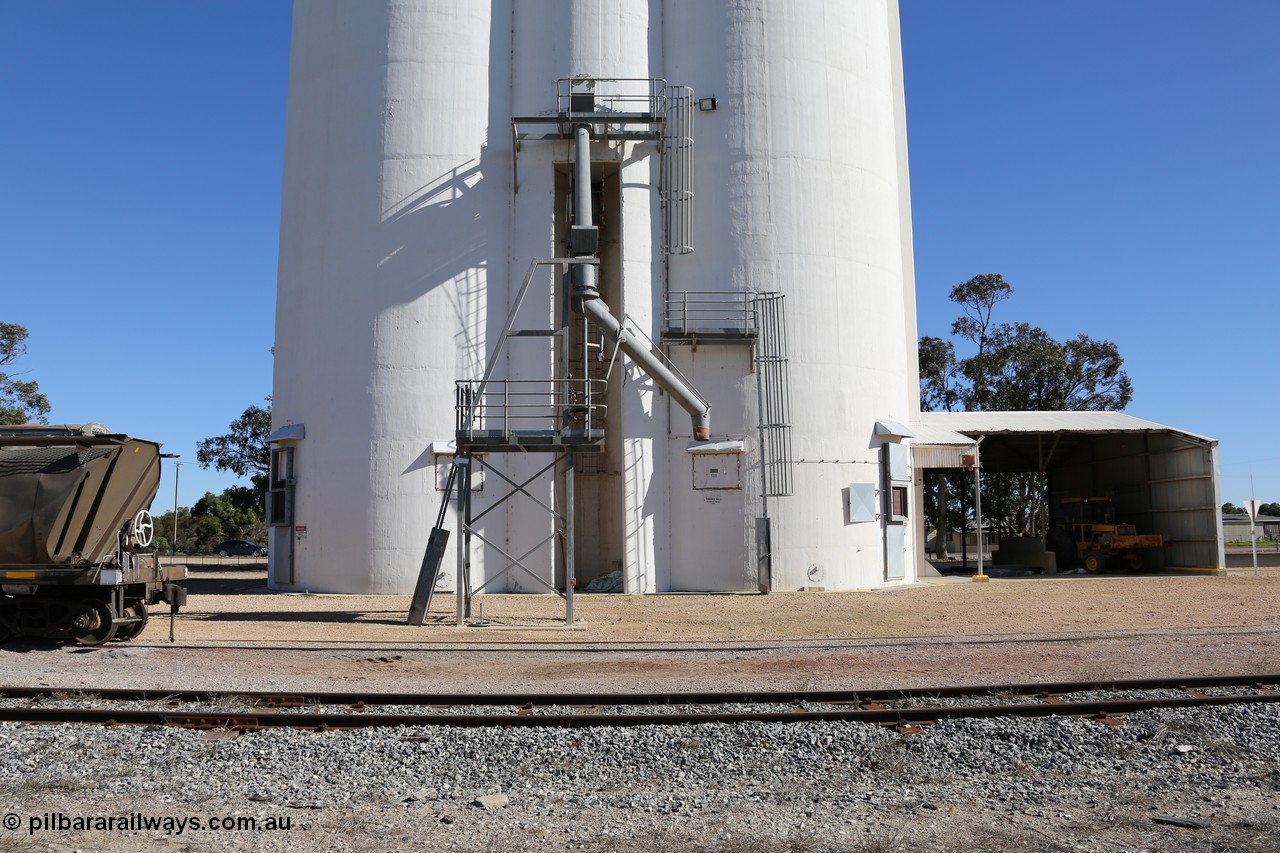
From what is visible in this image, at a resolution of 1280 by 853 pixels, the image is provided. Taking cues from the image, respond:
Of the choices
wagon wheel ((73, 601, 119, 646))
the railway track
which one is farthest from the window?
the railway track

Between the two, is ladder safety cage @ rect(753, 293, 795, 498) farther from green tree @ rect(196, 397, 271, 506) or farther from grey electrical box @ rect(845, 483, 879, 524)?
green tree @ rect(196, 397, 271, 506)

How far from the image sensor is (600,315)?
962 inches

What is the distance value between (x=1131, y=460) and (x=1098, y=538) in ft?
11.5

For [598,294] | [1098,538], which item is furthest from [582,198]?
[1098,538]

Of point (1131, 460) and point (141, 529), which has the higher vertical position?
point (1131, 460)

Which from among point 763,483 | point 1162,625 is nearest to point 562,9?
point 763,483

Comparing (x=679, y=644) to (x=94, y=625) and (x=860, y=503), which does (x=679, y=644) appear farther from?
(x=860, y=503)

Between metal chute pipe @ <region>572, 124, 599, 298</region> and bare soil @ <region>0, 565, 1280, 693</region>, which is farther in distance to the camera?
metal chute pipe @ <region>572, 124, 599, 298</region>

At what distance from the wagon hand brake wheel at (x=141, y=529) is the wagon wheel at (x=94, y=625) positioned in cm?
114

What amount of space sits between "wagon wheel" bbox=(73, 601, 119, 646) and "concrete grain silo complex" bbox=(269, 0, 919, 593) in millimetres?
10172

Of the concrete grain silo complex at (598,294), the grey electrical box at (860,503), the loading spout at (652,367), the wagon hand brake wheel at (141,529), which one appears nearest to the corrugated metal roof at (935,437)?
the concrete grain silo complex at (598,294)

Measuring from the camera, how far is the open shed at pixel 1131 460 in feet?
104

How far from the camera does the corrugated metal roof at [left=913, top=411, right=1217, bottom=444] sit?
109 ft

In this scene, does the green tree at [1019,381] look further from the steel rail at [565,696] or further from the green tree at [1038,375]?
the steel rail at [565,696]
